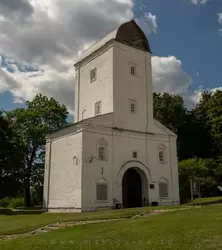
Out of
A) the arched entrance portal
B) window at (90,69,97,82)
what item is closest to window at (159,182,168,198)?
the arched entrance portal

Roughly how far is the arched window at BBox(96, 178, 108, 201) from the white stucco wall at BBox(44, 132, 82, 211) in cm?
171

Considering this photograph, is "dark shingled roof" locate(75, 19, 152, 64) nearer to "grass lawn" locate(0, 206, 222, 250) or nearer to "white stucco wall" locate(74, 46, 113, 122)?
"white stucco wall" locate(74, 46, 113, 122)

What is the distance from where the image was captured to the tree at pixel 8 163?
1437 inches

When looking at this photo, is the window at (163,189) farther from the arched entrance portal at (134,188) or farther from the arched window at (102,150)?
the arched window at (102,150)

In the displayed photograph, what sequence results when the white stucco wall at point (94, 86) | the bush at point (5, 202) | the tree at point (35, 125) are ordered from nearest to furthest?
the white stucco wall at point (94, 86) < the tree at point (35, 125) < the bush at point (5, 202)

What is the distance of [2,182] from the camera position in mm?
36719

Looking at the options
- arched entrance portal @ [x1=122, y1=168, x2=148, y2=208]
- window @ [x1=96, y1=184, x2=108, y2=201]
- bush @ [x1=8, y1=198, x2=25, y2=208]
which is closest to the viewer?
window @ [x1=96, y1=184, x2=108, y2=201]

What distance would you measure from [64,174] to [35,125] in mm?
17970

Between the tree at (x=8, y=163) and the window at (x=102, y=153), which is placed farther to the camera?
the tree at (x=8, y=163)

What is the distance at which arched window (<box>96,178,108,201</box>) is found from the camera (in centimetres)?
2882

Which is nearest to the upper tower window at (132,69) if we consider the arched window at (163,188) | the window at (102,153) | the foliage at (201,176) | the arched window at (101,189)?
the window at (102,153)

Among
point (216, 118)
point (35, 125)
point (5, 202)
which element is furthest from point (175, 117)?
point (5, 202)

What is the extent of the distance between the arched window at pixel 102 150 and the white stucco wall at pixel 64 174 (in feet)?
5.87

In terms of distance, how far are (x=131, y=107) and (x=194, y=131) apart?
25.9m
